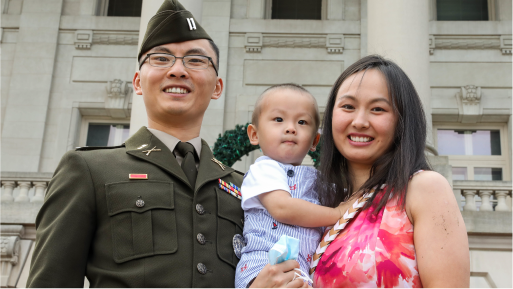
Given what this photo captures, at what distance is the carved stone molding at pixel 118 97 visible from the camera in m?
14.0

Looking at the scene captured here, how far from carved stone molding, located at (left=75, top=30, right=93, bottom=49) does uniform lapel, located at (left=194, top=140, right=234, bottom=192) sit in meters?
12.2

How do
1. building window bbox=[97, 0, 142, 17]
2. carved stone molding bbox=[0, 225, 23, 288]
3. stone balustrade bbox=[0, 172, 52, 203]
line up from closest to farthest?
carved stone molding bbox=[0, 225, 23, 288]
stone balustrade bbox=[0, 172, 52, 203]
building window bbox=[97, 0, 142, 17]

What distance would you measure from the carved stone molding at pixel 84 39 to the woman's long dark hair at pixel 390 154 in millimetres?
12614

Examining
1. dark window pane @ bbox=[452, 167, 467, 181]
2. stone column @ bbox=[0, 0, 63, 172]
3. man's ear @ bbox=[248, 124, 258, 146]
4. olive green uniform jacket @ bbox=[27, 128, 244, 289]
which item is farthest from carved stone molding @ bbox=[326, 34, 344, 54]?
olive green uniform jacket @ bbox=[27, 128, 244, 289]

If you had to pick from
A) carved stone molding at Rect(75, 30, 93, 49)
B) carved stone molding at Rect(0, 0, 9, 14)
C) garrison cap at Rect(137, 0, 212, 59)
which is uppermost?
carved stone molding at Rect(0, 0, 9, 14)

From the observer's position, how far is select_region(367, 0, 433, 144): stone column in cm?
939

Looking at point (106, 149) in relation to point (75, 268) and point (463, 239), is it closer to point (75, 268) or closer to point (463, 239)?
point (75, 268)

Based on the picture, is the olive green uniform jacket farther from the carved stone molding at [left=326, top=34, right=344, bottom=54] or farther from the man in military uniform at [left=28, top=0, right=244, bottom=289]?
the carved stone molding at [left=326, top=34, right=344, bottom=54]

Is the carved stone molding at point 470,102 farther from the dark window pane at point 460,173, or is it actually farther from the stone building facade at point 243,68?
the dark window pane at point 460,173

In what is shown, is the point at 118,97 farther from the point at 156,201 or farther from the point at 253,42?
the point at 156,201

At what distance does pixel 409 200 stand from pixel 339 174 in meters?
0.61

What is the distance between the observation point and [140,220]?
2.71 meters

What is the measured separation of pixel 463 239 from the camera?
2391 millimetres

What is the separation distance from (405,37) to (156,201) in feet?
25.1
